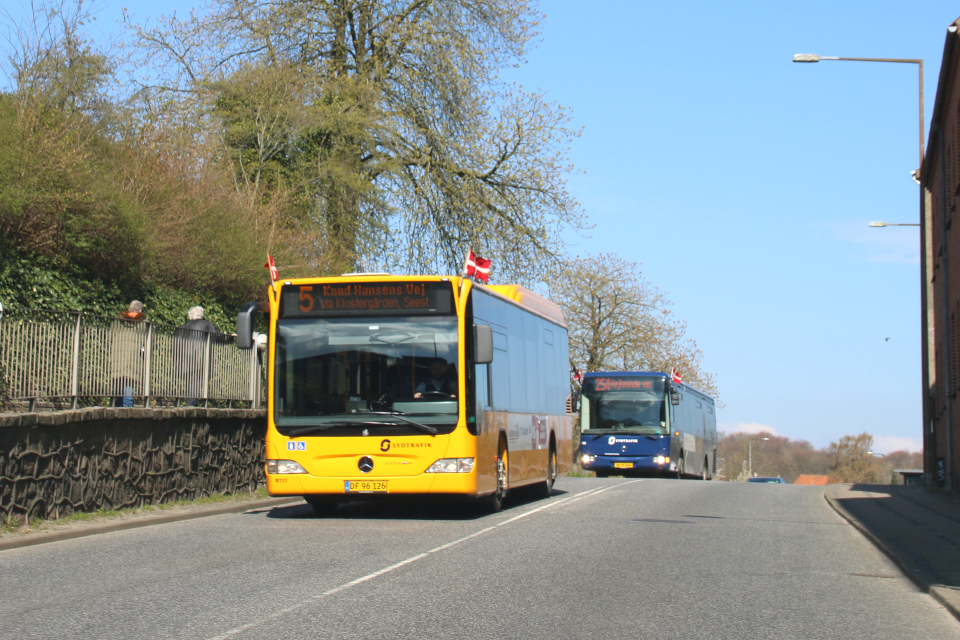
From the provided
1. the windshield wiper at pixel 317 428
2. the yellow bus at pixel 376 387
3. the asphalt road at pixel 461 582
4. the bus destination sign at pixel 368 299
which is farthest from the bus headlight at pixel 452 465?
the bus destination sign at pixel 368 299

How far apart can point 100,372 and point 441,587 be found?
784cm

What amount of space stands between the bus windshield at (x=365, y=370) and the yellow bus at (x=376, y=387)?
13 mm

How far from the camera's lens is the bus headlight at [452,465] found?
14055mm

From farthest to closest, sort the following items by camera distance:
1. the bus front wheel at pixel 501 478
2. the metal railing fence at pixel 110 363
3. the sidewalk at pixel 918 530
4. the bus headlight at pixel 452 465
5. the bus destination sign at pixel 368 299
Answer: the bus front wheel at pixel 501 478, the bus destination sign at pixel 368 299, the bus headlight at pixel 452 465, the metal railing fence at pixel 110 363, the sidewalk at pixel 918 530

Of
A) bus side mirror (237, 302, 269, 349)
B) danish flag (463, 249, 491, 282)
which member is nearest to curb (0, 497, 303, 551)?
bus side mirror (237, 302, 269, 349)

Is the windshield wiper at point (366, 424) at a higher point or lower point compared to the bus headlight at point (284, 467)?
higher

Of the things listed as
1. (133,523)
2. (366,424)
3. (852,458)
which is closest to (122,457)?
(133,523)

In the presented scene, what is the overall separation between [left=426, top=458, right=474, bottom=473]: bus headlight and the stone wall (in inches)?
159

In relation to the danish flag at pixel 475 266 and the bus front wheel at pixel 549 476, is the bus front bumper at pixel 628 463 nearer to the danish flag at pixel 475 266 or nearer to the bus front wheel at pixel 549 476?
the bus front wheel at pixel 549 476

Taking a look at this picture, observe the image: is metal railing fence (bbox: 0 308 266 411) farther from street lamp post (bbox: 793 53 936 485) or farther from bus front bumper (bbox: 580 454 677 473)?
bus front bumper (bbox: 580 454 677 473)

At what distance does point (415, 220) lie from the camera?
102ft

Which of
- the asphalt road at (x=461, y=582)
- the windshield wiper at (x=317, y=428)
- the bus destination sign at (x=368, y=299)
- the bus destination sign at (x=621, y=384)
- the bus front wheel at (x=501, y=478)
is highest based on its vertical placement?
the bus destination sign at (x=368, y=299)

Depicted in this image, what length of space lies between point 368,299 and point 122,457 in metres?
3.78

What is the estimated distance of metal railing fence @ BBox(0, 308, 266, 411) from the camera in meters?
13.2
